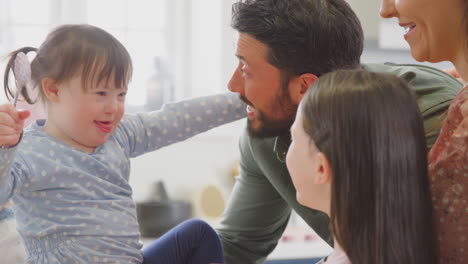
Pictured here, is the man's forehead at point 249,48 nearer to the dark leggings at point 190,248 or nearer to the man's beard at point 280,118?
the man's beard at point 280,118

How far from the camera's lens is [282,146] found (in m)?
1.61

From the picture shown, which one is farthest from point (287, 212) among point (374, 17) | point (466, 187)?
point (374, 17)

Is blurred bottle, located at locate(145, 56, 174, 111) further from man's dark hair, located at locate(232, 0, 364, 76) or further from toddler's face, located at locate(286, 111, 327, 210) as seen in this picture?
toddler's face, located at locate(286, 111, 327, 210)

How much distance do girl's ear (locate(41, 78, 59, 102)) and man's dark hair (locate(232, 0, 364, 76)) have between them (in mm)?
475

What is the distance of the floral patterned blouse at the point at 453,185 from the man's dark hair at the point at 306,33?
0.50 m

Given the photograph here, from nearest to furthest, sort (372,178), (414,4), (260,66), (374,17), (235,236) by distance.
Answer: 1. (372,178)
2. (414,4)
3. (260,66)
4. (235,236)
5. (374,17)

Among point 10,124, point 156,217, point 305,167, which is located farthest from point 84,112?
point 156,217

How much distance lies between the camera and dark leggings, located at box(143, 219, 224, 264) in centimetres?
135

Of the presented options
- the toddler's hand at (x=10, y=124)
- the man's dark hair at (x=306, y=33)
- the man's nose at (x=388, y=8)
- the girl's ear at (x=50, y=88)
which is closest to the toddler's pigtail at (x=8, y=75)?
the girl's ear at (x=50, y=88)

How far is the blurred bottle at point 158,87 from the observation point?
3.31 m

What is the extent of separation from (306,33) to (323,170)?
0.56m

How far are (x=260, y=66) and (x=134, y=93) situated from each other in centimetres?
192

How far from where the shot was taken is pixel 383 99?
0.95 meters

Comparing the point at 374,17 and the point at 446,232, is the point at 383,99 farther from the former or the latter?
the point at 374,17
